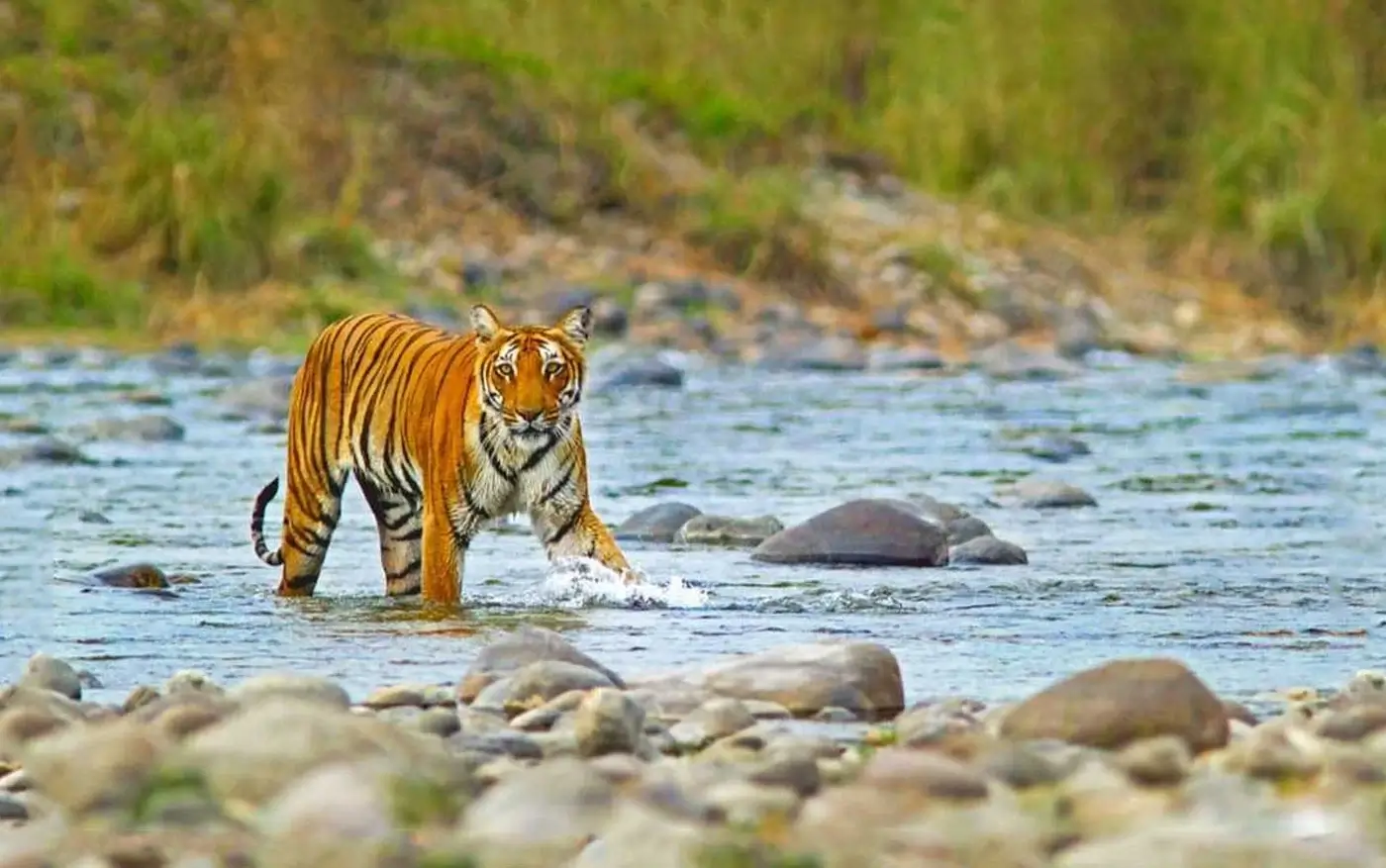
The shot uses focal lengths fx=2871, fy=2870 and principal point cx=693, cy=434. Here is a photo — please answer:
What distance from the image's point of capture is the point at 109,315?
1814 centimetres

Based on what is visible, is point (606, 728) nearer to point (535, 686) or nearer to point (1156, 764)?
point (535, 686)

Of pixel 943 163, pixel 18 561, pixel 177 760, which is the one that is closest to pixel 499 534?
pixel 18 561

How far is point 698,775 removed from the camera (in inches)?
175

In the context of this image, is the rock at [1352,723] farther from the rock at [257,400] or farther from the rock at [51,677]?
the rock at [257,400]

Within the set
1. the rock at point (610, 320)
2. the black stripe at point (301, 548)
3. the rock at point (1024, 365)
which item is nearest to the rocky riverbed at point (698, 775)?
the black stripe at point (301, 548)

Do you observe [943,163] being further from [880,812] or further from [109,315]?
[880,812]

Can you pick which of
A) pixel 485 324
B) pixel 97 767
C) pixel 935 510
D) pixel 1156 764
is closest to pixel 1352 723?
pixel 1156 764

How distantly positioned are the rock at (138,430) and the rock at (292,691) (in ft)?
24.3

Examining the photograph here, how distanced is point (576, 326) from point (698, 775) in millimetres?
3481

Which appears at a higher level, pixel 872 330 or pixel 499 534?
pixel 872 330

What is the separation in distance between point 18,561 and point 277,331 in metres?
9.77

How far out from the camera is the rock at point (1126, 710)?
16.0 ft

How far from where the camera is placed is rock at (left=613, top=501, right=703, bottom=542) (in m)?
9.45

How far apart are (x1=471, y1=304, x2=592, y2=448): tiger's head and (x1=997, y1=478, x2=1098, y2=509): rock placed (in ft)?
10.1
